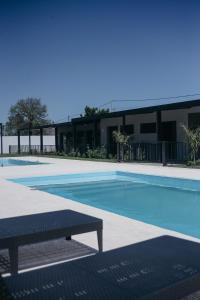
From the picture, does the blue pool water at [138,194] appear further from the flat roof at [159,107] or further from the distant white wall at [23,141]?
the distant white wall at [23,141]

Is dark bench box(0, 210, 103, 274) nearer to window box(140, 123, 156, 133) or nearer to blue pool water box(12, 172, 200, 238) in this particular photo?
blue pool water box(12, 172, 200, 238)

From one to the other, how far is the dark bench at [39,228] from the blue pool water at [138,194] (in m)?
2.60

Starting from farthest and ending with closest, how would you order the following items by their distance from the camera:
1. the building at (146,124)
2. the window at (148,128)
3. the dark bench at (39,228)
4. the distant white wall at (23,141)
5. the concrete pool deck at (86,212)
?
the distant white wall at (23,141) → the window at (148,128) → the building at (146,124) → the concrete pool deck at (86,212) → the dark bench at (39,228)

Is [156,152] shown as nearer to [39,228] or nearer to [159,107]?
[159,107]

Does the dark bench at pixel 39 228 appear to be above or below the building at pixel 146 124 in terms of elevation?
below

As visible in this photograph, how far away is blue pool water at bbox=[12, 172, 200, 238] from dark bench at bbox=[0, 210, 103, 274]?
260cm

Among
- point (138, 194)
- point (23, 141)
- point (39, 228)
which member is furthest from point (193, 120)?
point (23, 141)

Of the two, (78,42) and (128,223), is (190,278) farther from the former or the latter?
(78,42)

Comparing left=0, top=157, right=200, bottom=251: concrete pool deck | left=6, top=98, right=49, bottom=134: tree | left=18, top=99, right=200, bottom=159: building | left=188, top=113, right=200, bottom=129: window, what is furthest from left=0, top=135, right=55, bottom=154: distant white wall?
left=6, top=98, right=49, bottom=134: tree

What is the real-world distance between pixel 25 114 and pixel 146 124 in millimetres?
44144

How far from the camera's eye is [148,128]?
749 inches

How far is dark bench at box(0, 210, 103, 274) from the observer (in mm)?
3178

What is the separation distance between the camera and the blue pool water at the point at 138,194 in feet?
23.8

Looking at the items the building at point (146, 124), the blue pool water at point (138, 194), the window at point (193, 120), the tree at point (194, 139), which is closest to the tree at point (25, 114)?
the building at point (146, 124)
